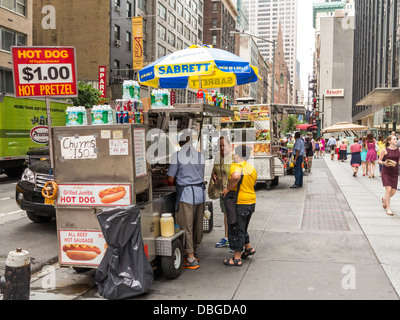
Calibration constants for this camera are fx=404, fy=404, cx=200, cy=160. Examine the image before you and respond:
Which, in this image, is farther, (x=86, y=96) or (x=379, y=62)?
(x=379, y=62)

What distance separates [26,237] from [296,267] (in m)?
4.92

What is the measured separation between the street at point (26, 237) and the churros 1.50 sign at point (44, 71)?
8.22 ft

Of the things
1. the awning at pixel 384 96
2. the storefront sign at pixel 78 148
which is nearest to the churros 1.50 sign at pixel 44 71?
the storefront sign at pixel 78 148

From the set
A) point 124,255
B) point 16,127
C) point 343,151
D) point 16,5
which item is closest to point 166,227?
point 124,255

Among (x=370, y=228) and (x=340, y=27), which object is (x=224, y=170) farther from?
(x=340, y=27)

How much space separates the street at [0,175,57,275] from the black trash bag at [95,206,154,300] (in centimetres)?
190

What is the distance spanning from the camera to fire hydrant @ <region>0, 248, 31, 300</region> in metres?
3.92

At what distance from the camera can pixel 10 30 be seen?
25.6 metres

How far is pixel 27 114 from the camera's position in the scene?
17016 millimetres

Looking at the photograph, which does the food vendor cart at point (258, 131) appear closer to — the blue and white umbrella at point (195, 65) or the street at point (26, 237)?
the blue and white umbrella at point (195, 65)

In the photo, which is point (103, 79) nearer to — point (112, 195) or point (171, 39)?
point (171, 39)

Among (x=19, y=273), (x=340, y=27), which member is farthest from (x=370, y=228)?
(x=340, y=27)

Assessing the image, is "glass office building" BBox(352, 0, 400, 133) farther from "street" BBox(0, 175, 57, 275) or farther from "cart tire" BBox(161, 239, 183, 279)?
"cart tire" BBox(161, 239, 183, 279)
